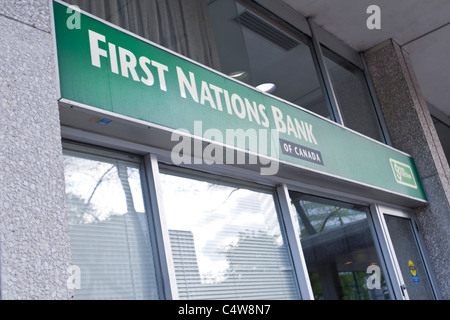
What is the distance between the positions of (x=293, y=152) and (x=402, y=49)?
10.7 ft

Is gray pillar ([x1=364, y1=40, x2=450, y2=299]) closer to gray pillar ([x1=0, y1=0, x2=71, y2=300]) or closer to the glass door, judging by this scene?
the glass door

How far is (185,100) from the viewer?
313 cm

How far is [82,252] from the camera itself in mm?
2607

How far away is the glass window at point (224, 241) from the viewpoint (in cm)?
315

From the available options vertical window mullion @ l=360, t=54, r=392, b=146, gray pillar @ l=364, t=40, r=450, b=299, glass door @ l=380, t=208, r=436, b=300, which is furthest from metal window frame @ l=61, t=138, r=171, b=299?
vertical window mullion @ l=360, t=54, r=392, b=146

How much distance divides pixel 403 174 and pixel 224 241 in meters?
2.65

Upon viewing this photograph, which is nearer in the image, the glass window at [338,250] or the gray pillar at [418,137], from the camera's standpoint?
the glass window at [338,250]

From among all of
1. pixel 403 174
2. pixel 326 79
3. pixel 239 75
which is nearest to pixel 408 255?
pixel 403 174

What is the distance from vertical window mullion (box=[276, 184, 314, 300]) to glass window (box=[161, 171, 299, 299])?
50mm

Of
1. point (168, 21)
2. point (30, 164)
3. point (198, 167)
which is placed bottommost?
point (30, 164)

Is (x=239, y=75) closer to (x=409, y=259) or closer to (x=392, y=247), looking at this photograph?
(x=392, y=247)

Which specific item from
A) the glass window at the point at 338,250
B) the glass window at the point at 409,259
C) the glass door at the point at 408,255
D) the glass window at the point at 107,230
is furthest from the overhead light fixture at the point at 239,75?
the glass window at the point at 409,259

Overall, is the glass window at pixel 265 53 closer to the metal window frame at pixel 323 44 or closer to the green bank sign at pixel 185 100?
the metal window frame at pixel 323 44
